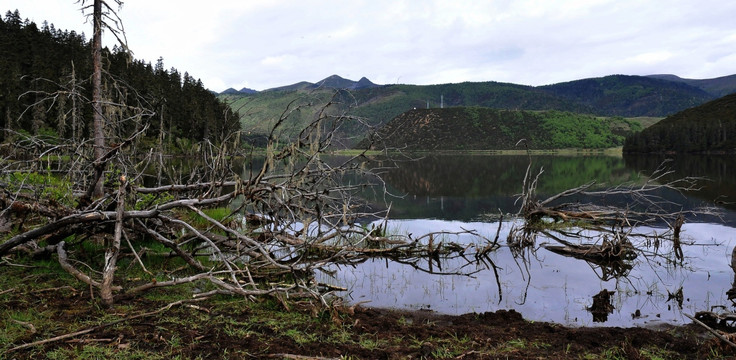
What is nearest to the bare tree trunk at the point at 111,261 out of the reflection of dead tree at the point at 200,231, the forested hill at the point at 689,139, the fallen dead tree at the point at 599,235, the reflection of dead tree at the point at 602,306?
the reflection of dead tree at the point at 200,231

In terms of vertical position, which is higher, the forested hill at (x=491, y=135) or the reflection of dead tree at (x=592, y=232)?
the forested hill at (x=491, y=135)

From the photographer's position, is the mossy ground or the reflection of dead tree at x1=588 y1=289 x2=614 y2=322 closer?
the mossy ground

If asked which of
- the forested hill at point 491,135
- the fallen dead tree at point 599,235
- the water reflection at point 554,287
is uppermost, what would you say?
the forested hill at point 491,135

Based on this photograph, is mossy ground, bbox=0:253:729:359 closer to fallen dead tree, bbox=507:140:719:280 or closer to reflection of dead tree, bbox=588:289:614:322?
reflection of dead tree, bbox=588:289:614:322

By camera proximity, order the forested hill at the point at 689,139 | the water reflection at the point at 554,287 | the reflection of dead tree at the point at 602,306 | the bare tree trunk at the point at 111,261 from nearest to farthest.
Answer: the bare tree trunk at the point at 111,261, the reflection of dead tree at the point at 602,306, the water reflection at the point at 554,287, the forested hill at the point at 689,139

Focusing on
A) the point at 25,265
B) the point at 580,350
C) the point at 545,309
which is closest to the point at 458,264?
the point at 545,309

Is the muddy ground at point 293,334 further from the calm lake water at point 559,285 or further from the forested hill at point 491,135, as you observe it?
the forested hill at point 491,135

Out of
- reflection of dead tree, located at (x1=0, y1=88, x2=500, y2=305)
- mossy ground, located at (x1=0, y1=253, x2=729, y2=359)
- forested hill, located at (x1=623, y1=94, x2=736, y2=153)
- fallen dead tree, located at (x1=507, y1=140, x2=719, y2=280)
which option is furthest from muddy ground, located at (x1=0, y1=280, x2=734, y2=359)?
forested hill, located at (x1=623, y1=94, x2=736, y2=153)

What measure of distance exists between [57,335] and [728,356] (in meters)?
7.43

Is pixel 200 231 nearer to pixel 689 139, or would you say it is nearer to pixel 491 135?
pixel 689 139

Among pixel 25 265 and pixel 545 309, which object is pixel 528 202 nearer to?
pixel 545 309

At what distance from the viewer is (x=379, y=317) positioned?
6.61m

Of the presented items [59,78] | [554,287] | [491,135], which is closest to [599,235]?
[554,287]

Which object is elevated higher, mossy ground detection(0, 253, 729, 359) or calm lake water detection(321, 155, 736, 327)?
mossy ground detection(0, 253, 729, 359)
